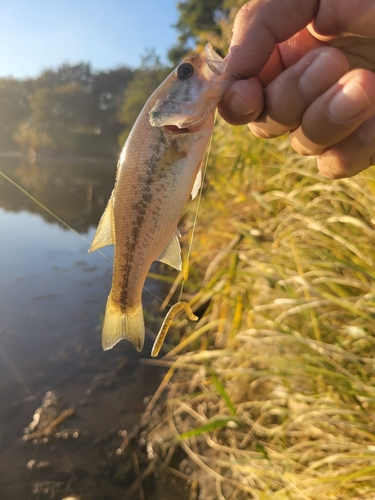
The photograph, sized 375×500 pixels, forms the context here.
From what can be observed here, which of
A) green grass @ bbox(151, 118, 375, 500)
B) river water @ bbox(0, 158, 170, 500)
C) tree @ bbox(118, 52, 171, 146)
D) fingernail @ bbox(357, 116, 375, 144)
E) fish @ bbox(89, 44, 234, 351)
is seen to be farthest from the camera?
tree @ bbox(118, 52, 171, 146)

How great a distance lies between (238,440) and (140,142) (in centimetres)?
235

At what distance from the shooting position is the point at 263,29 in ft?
4.52

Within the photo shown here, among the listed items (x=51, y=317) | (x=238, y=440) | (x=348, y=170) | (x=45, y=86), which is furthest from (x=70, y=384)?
(x=45, y=86)

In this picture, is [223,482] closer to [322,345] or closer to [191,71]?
[322,345]

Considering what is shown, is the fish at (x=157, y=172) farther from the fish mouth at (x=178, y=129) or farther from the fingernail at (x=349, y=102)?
the fingernail at (x=349, y=102)

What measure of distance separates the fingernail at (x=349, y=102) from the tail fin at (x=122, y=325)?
1.00 meters

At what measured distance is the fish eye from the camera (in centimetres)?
135

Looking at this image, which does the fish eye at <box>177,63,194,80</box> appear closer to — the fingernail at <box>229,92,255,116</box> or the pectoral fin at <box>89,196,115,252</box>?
the fingernail at <box>229,92,255,116</box>

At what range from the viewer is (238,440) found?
268cm

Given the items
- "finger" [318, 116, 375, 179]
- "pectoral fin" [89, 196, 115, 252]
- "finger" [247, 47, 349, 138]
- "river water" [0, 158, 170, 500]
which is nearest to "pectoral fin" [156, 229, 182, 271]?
"pectoral fin" [89, 196, 115, 252]

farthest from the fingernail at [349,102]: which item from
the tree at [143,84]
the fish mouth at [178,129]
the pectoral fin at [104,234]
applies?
the tree at [143,84]

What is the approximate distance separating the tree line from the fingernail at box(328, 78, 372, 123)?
22970mm

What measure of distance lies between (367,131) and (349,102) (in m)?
0.28

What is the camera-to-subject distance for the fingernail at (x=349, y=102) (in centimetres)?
116
